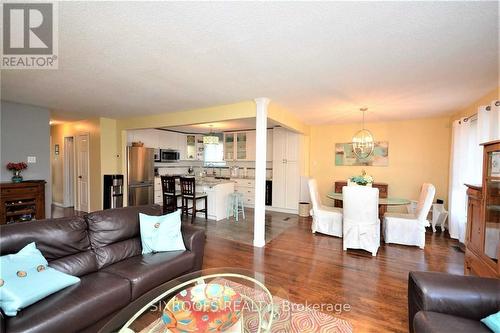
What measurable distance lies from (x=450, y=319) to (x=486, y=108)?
3378mm

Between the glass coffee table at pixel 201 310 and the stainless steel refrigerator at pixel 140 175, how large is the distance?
14.8ft

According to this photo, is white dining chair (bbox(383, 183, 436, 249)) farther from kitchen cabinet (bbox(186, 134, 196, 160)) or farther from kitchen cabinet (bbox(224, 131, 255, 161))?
kitchen cabinet (bbox(186, 134, 196, 160))

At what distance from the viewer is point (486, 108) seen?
A: 3.17 metres

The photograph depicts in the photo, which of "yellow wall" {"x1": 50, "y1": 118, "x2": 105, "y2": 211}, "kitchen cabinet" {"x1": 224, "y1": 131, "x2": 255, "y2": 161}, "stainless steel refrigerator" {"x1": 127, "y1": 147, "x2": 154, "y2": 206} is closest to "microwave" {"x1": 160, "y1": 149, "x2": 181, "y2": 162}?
"stainless steel refrigerator" {"x1": 127, "y1": 147, "x2": 154, "y2": 206}

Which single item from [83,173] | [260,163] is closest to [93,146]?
[83,173]

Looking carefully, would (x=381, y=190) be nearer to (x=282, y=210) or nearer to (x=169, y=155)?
(x=282, y=210)

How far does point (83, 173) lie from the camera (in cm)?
574

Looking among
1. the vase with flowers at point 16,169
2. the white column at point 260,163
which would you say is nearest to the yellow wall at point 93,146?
the vase with flowers at point 16,169

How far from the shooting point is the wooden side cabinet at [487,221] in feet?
6.31

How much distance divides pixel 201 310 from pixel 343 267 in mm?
2178

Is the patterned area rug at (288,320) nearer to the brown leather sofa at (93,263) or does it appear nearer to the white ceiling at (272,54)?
the brown leather sofa at (93,263)

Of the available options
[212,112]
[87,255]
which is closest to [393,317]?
[87,255]

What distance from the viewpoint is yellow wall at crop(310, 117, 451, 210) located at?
16.1 feet

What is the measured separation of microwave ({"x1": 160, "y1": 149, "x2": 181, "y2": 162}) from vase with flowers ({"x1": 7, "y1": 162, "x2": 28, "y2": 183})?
2966mm
